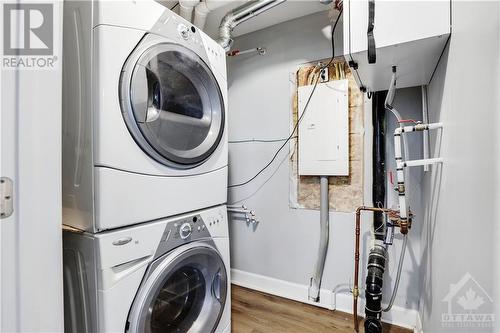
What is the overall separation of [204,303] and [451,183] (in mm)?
1266

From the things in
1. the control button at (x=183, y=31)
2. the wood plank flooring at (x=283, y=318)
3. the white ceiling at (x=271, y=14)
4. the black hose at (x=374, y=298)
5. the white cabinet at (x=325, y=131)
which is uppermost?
the white ceiling at (x=271, y=14)

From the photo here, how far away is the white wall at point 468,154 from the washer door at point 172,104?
101 cm

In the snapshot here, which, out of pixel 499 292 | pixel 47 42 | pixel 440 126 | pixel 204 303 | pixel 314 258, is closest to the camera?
pixel 499 292

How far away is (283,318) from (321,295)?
358mm

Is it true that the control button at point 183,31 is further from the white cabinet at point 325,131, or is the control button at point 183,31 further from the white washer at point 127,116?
the white cabinet at point 325,131

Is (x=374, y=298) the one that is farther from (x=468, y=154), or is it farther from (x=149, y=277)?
(x=149, y=277)

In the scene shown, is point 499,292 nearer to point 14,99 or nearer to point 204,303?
point 14,99

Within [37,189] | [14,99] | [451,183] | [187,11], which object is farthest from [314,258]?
[187,11]

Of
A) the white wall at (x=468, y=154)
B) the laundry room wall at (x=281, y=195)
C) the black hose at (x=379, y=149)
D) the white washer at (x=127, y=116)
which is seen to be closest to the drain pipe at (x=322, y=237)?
the laundry room wall at (x=281, y=195)

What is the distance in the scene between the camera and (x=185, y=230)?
113cm

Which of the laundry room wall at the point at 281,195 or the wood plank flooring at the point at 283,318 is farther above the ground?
the laundry room wall at the point at 281,195

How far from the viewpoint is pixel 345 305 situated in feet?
5.85

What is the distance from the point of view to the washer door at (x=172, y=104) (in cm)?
95

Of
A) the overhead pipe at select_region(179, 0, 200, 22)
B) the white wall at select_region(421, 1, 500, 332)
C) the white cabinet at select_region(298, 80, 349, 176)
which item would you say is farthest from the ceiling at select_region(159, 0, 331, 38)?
the white wall at select_region(421, 1, 500, 332)
